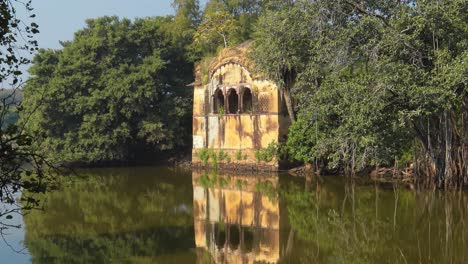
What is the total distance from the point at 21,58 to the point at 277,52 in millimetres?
13750

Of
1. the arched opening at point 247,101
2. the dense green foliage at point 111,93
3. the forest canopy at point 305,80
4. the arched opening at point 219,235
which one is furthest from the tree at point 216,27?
the arched opening at point 219,235

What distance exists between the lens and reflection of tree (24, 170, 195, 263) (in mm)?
8680

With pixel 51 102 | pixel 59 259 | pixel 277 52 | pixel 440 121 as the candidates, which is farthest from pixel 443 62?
pixel 51 102

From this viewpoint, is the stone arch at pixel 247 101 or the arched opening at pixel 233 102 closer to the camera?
the stone arch at pixel 247 101

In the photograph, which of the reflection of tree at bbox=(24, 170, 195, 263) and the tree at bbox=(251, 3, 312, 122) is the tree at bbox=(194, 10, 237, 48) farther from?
the reflection of tree at bbox=(24, 170, 195, 263)

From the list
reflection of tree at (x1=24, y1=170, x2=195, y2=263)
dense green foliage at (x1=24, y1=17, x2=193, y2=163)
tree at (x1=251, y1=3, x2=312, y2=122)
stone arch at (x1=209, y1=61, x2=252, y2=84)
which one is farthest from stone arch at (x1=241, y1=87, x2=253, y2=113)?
reflection of tree at (x1=24, y1=170, x2=195, y2=263)

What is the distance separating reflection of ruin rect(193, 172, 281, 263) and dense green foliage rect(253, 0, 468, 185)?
2.56 m

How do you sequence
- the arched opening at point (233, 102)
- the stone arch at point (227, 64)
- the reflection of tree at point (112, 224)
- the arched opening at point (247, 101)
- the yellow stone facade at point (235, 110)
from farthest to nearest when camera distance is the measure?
the arched opening at point (233, 102) < the arched opening at point (247, 101) < the stone arch at point (227, 64) < the yellow stone facade at point (235, 110) < the reflection of tree at point (112, 224)

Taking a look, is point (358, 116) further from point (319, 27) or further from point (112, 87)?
point (112, 87)

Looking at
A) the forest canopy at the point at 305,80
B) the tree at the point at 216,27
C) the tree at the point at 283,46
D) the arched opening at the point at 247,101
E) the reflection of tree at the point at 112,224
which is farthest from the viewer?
the tree at the point at 216,27

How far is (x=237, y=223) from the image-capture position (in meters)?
11.2

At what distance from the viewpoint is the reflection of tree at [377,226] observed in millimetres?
8102

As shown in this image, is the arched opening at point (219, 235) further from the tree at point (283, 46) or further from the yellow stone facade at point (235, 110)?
the yellow stone facade at point (235, 110)

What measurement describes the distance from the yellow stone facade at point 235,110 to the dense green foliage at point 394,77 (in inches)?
171
